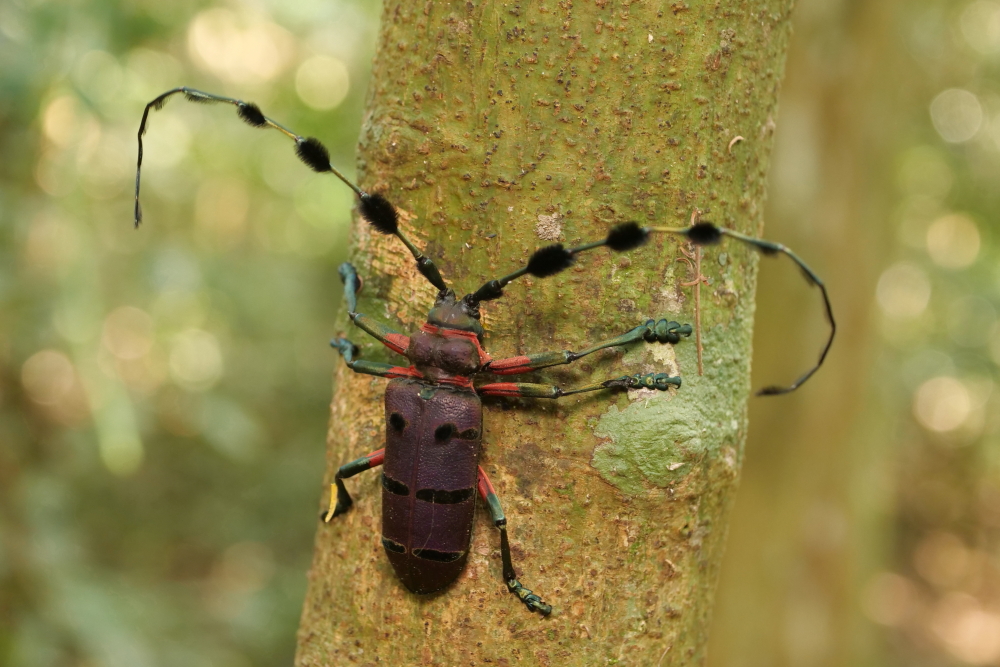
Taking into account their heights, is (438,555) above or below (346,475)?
below

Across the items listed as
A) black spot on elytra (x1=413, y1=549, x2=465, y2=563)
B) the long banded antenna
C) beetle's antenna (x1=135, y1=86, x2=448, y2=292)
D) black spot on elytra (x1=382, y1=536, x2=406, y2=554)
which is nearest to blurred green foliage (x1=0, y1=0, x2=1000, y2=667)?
beetle's antenna (x1=135, y1=86, x2=448, y2=292)

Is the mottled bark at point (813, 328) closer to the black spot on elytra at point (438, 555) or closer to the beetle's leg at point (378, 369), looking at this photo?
the beetle's leg at point (378, 369)

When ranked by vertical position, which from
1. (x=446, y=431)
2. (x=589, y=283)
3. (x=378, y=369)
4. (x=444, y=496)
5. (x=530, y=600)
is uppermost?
(x=589, y=283)

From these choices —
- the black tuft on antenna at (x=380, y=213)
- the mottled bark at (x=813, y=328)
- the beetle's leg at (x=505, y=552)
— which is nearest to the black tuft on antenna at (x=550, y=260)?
the black tuft on antenna at (x=380, y=213)

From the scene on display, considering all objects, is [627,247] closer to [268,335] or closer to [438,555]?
[438,555]

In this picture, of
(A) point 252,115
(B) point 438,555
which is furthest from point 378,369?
(A) point 252,115
